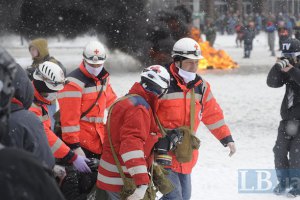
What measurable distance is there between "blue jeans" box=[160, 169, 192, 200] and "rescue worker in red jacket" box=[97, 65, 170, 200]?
54cm

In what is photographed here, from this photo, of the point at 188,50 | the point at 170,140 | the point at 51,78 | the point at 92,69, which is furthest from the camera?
the point at 92,69

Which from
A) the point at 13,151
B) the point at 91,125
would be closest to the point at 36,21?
the point at 91,125

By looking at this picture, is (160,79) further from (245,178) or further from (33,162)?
(245,178)

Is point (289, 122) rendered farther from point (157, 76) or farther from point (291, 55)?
point (157, 76)

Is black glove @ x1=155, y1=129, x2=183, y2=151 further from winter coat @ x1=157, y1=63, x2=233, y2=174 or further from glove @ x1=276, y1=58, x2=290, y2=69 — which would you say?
glove @ x1=276, y1=58, x2=290, y2=69

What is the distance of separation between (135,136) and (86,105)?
4.53ft

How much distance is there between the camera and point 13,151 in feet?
5.30

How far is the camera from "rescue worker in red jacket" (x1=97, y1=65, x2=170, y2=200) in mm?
3766

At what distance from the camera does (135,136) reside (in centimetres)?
378

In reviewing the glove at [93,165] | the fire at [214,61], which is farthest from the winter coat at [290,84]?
the fire at [214,61]

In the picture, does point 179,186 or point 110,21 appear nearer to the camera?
point 179,186

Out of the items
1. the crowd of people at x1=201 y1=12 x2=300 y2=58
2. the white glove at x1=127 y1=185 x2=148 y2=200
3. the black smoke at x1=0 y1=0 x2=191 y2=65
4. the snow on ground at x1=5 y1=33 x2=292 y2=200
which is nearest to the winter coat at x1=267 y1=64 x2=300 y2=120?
the snow on ground at x1=5 y1=33 x2=292 y2=200

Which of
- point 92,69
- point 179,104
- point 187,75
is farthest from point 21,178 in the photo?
point 92,69

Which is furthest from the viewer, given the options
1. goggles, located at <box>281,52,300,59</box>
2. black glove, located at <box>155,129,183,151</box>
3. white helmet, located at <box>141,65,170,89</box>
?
goggles, located at <box>281,52,300,59</box>
